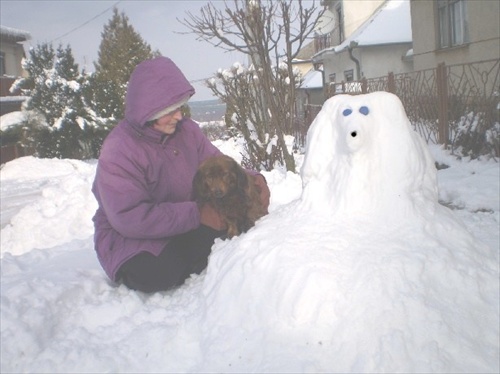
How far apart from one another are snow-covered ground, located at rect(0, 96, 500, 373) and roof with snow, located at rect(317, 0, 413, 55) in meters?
17.7

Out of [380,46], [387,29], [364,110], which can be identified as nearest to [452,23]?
[380,46]

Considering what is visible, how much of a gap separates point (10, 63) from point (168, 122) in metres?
26.0

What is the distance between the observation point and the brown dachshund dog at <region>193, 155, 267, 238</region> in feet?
10.0

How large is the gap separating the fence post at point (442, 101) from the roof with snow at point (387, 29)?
37.0ft

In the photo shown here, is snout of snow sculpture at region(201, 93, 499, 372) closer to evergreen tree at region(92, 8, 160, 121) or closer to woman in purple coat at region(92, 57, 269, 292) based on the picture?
woman in purple coat at region(92, 57, 269, 292)

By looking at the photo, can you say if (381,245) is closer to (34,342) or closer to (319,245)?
(319,245)

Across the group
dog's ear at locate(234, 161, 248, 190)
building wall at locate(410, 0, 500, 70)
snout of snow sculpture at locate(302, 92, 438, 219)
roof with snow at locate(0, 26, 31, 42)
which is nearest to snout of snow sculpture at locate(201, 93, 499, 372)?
snout of snow sculpture at locate(302, 92, 438, 219)

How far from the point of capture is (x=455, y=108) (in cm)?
821

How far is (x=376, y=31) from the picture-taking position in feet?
64.3

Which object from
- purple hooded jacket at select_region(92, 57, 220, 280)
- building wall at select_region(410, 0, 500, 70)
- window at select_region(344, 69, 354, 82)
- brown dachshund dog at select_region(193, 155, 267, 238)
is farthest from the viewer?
window at select_region(344, 69, 354, 82)

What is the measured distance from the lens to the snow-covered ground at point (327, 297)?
6.22 ft

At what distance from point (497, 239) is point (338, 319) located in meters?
2.96

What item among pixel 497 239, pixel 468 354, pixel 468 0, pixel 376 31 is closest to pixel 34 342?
pixel 468 354

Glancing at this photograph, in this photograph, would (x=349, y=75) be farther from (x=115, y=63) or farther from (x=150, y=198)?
(x=150, y=198)
